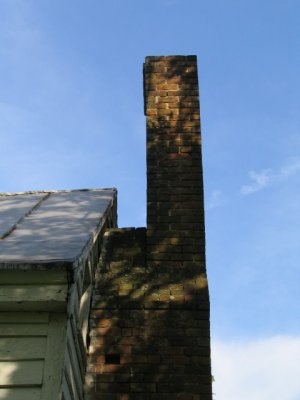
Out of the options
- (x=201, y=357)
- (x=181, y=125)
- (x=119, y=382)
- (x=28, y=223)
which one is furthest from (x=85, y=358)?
(x=181, y=125)

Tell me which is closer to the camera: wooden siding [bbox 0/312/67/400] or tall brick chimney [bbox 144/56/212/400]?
wooden siding [bbox 0/312/67/400]

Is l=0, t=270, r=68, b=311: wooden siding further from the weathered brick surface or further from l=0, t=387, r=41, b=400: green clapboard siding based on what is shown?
the weathered brick surface

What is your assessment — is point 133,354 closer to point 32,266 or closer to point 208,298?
point 208,298

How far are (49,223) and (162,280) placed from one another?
1.23 m

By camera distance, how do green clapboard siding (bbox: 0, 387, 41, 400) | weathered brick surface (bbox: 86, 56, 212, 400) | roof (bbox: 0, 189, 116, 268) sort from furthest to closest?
1. weathered brick surface (bbox: 86, 56, 212, 400)
2. roof (bbox: 0, 189, 116, 268)
3. green clapboard siding (bbox: 0, 387, 41, 400)

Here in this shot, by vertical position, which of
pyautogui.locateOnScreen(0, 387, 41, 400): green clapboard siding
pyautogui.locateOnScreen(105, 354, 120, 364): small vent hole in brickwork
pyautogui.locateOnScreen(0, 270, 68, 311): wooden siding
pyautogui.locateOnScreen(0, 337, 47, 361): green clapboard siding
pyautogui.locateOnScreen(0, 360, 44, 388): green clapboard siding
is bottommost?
pyautogui.locateOnScreen(0, 387, 41, 400): green clapboard siding

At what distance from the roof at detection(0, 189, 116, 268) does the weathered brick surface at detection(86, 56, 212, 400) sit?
493 millimetres

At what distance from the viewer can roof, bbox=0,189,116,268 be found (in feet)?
13.3

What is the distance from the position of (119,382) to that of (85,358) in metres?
0.49

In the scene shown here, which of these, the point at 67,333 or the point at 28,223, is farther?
the point at 28,223

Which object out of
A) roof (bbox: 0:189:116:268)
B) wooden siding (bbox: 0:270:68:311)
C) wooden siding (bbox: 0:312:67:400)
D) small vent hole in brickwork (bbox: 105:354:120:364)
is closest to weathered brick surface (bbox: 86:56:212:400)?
small vent hole in brickwork (bbox: 105:354:120:364)

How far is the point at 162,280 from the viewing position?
508 centimetres

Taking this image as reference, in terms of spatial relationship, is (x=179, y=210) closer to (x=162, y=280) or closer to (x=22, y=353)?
(x=162, y=280)

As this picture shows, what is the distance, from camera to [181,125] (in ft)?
19.5
